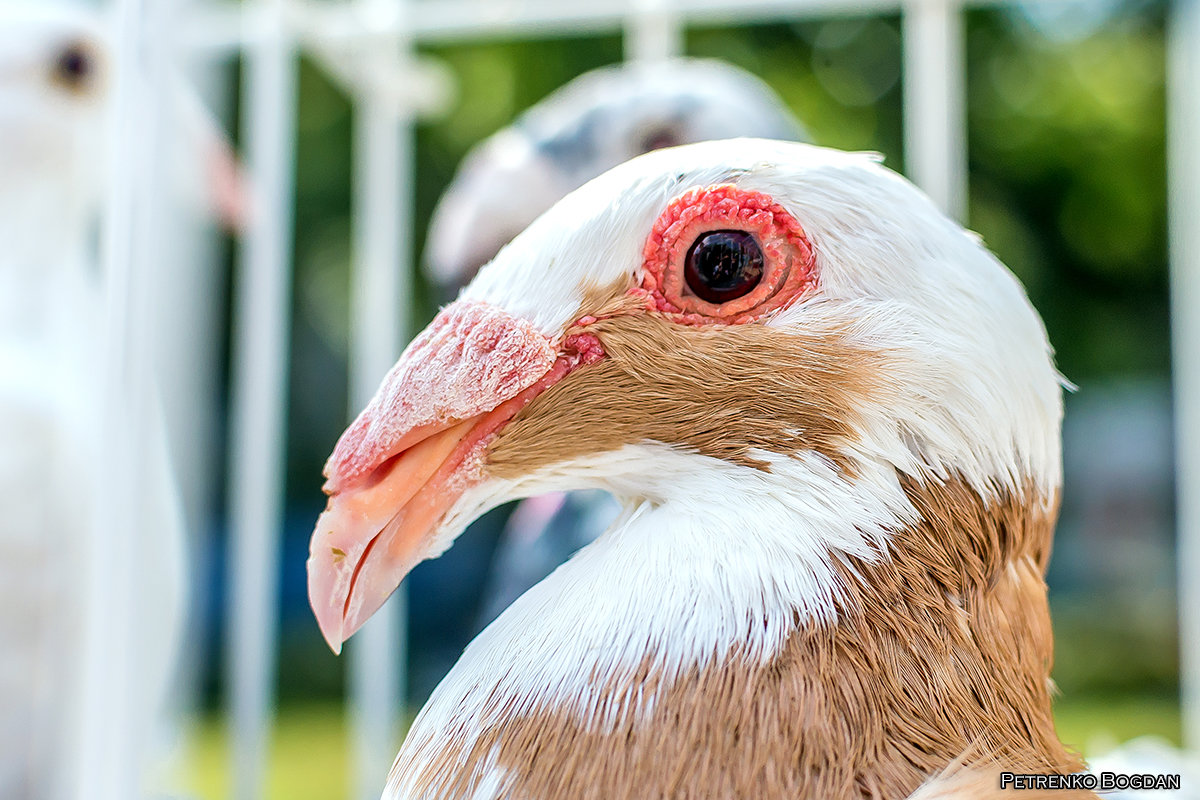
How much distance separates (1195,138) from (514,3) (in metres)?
1.33

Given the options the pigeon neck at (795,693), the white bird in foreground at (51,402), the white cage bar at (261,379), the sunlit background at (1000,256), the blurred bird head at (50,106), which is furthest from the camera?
the sunlit background at (1000,256)

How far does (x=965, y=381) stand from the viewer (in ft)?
2.13

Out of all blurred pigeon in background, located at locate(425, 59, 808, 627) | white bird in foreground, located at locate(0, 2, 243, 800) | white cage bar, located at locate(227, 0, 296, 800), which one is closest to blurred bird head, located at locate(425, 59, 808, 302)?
blurred pigeon in background, located at locate(425, 59, 808, 627)

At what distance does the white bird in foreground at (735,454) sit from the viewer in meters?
0.63

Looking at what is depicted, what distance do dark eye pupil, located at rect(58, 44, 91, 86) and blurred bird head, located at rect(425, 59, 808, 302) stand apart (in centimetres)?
71

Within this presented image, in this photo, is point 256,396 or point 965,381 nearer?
point 965,381

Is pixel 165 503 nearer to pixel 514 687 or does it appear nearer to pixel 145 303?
pixel 145 303

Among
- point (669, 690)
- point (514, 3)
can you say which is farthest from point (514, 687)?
point (514, 3)

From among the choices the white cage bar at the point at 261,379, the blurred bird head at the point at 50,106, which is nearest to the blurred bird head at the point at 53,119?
the blurred bird head at the point at 50,106

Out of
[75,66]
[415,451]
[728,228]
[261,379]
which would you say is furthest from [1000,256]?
[415,451]

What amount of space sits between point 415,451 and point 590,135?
0.99 metres

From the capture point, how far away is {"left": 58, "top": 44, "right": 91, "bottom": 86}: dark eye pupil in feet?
5.71

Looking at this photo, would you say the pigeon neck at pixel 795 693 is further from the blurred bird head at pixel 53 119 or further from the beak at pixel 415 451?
the blurred bird head at pixel 53 119

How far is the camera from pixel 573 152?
60.9 inches
